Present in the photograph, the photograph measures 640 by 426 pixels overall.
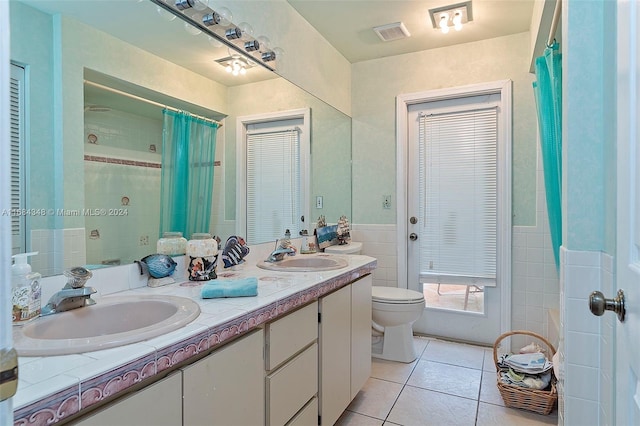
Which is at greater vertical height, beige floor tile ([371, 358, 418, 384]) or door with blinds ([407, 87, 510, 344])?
door with blinds ([407, 87, 510, 344])

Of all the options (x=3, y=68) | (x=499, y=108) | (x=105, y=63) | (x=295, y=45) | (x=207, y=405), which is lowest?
(x=207, y=405)

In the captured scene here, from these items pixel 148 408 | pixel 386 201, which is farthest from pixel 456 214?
pixel 148 408

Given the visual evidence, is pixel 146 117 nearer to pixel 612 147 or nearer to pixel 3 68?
pixel 3 68

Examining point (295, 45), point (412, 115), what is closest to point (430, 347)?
point (412, 115)

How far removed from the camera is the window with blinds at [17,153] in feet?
3.43

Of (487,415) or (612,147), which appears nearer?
(612,147)

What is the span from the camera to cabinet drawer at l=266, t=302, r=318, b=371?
4.22ft

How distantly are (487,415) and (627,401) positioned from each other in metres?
1.51

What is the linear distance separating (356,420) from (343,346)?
1.57 feet

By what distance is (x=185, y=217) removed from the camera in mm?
1667

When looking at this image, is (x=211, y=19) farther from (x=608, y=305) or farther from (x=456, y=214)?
(x=456, y=214)

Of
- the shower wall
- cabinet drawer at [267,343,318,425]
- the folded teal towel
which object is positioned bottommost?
cabinet drawer at [267,343,318,425]

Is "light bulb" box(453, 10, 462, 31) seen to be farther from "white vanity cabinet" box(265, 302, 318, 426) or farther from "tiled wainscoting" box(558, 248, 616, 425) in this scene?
"white vanity cabinet" box(265, 302, 318, 426)

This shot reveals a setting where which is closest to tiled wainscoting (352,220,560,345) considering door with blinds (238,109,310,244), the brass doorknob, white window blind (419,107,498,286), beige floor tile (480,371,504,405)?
white window blind (419,107,498,286)
